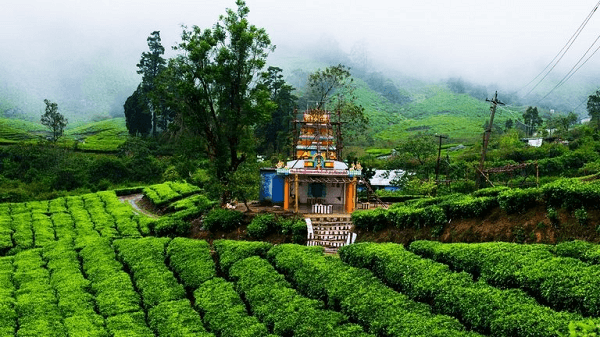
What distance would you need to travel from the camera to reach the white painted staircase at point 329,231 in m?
19.5

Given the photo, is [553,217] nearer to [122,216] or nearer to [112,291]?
[112,291]

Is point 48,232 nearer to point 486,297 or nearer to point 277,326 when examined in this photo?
point 277,326

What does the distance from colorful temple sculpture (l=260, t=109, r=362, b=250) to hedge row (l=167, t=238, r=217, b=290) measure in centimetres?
450

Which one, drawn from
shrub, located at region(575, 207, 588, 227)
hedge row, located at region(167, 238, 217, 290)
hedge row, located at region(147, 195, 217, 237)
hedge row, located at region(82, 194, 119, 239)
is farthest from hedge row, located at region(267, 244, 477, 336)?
hedge row, located at region(82, 194, 119, 239)

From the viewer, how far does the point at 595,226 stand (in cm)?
1276

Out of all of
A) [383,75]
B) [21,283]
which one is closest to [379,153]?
[21,283]

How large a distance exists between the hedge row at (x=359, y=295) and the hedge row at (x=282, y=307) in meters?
0.39

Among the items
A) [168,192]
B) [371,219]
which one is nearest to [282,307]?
[371,219]

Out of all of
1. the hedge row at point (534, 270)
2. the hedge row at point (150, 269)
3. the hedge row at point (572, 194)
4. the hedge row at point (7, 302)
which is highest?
the hedge row at point (572, 194)

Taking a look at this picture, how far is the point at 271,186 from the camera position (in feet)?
87.6

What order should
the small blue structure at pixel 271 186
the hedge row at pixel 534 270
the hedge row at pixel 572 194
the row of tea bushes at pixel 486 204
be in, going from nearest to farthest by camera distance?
the hedge row at pixel 534 270 → the hedge row at pixel 572 194 → the row of tea bushes at pixel 486 204 → the small blue structure at pixel 271 186

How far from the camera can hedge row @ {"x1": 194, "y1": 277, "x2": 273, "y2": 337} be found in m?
12.9

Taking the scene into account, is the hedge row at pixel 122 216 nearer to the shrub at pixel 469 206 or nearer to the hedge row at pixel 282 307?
the hedge row at pixel 282 307

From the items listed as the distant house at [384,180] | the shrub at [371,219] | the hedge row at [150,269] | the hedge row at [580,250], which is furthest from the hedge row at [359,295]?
the distant house at [384,180]
